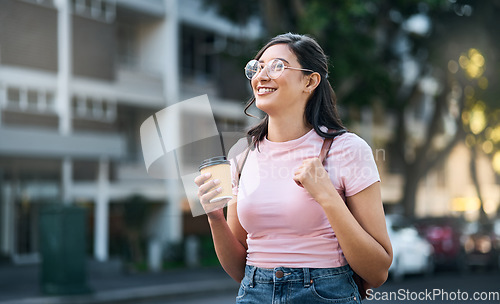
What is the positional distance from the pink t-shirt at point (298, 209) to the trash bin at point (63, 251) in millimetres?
10956

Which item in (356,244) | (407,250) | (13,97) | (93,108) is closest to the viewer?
(356,244)

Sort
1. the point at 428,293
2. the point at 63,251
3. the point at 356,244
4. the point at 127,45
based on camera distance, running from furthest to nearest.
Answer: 1. the point at 127,45
2. the point at 428,293
3. the point at 63,251
4. the point at 356,244

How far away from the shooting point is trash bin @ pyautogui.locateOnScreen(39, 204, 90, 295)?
13180 mm

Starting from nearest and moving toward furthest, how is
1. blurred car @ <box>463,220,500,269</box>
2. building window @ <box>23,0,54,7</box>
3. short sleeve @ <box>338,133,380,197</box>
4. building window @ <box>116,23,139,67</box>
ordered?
short sleeve @ <box>338,133,380,197</box> < building window @ <box>23,0,54,7</box> < blurred car @ <box>463,220,500,269</box> < building window @ <box>116,23,139,67</box>

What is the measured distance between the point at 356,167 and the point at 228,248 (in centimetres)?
59

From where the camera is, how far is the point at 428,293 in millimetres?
14859

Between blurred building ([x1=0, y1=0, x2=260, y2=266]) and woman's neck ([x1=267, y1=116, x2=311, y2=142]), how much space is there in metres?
17.0

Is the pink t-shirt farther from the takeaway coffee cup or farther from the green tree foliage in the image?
the green tree foliage

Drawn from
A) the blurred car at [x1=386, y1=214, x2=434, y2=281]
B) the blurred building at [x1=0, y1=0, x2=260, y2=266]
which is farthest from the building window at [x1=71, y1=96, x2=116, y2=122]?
the blurred car at [x1=386, y1=214, x2=434, y2=281]

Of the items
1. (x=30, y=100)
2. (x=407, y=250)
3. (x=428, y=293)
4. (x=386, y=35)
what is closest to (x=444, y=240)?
(x=407, y=250)

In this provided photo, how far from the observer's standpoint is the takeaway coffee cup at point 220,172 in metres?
2.67

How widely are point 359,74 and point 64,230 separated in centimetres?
933

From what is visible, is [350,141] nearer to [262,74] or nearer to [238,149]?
[262,74]

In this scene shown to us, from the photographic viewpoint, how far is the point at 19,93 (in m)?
21.5
